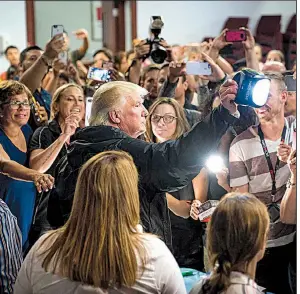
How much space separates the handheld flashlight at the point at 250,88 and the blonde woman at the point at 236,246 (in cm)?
37

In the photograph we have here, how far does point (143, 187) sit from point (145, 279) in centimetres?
53

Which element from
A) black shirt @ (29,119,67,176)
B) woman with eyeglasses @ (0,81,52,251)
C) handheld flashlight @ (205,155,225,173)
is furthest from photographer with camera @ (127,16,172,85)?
handheld flashlight @ (205,155,225,173)

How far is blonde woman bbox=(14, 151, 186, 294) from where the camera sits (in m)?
1.89

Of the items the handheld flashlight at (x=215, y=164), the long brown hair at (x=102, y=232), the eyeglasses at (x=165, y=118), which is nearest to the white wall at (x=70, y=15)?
the eyeglasses at (x=165, y=118)

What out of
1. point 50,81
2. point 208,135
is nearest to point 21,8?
point 50,81

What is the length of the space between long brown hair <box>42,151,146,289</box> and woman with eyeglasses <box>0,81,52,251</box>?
1123 millimetres

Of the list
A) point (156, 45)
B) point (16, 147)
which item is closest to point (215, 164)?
point (16, 147)

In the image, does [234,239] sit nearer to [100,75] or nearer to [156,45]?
[100,75]

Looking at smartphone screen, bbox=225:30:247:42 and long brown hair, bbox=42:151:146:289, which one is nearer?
long brown hair, bbox=42:151:146:289

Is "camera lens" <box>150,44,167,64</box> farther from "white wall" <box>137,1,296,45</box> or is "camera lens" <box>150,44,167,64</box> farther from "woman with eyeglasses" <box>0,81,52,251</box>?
"white wall" <box>137,1,296,45</box>

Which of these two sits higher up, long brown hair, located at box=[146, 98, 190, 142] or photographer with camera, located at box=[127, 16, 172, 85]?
photographer with camera, located at box=[127, 16, 172, 85]

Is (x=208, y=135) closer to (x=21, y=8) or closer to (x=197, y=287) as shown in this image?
(x=197, y=287)

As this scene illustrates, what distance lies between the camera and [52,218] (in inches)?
111

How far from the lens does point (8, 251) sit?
A: 7.43 feet
